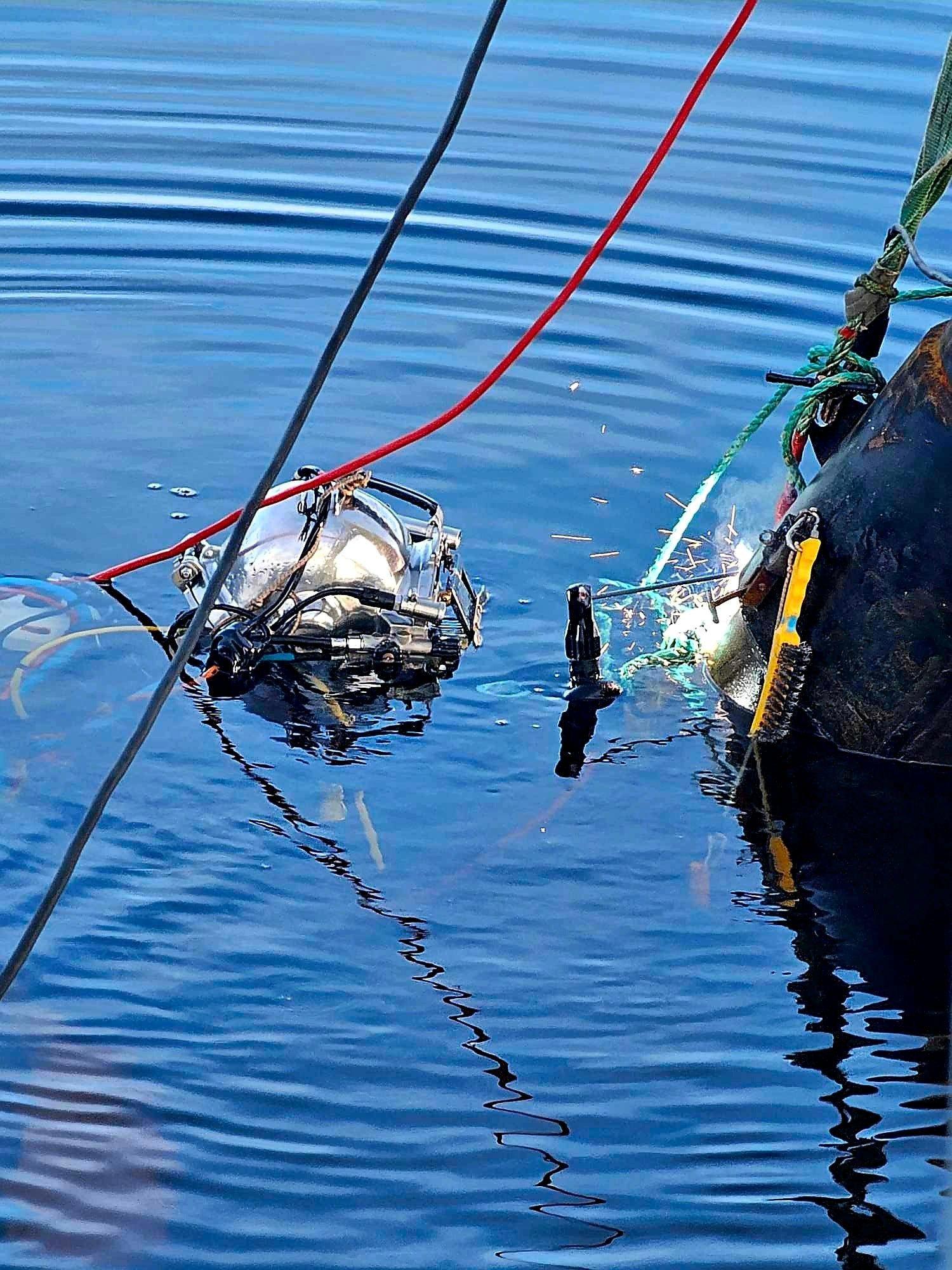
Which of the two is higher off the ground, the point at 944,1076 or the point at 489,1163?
the point at 944,1076

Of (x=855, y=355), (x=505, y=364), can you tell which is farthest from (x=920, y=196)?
(x=505, y=364)

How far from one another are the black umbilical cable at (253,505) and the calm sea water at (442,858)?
0.57 metres

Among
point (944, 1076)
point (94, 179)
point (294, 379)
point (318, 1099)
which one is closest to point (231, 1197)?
point (318, 1099)

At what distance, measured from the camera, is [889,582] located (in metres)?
4.65

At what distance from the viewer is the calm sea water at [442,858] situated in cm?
334

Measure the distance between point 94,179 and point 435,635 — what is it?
16.8 ft

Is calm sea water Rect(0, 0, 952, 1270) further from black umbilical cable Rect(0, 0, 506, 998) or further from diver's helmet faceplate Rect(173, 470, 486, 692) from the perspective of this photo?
black umbilical cable Rect(0, 0, 506, 998)

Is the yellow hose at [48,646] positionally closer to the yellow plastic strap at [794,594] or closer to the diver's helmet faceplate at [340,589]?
the diver's helmet faceplate at [340,589]

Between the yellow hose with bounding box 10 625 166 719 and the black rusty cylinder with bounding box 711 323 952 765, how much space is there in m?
1.93

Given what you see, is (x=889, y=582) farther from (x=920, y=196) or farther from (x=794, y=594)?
(x=920, y=196)

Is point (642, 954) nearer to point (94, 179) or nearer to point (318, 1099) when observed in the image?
point (318, 1099)

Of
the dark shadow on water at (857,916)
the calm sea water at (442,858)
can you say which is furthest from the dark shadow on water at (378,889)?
the dark shadow on water at (857,916)

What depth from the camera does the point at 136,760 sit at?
15.3 feet

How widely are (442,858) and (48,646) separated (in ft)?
5.02
